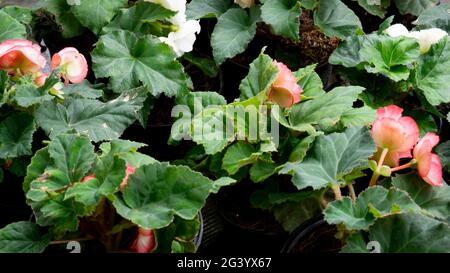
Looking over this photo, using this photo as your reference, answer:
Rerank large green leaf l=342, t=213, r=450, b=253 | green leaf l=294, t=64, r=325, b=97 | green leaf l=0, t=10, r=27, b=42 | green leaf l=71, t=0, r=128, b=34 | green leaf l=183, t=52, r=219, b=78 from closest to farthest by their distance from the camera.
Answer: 1. large green leaf l=342, t=213, r=450, b=253
2. green leaf l=294, t=64, r=325, b=97
3. green leaf l=0, t=10, r=27, b=42
4. green leaf l=71, t=0, r=128, b=34
5. green leaf l=183, t=52, r=219, b=78

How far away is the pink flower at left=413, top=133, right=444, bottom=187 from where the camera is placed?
1.13 m

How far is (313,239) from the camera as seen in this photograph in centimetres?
122

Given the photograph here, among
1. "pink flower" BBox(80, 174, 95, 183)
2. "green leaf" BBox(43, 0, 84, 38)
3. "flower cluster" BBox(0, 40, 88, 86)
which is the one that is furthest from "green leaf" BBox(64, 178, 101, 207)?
"green leaf" BBox(43, 0, 84, 38)

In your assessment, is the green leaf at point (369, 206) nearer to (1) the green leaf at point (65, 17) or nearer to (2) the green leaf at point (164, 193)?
(2) the green leaf at point (164, 193)

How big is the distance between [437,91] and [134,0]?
79 cm

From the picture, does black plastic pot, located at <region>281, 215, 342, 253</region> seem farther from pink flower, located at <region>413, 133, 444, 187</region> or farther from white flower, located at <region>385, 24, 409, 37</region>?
white flower, located at <region>385, 24, 409, 37</region>

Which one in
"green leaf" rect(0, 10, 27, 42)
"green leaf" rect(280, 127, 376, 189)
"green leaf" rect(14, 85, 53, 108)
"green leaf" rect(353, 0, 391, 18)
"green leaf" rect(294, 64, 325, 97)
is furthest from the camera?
"green leaf" rect(353, 0, 391, 18)

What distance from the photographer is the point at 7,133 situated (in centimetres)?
123

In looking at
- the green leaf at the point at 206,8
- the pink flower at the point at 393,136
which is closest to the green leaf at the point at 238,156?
the pink flower at the point at 393,136

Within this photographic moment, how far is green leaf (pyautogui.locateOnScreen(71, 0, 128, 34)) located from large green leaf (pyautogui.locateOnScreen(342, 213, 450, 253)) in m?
0.82

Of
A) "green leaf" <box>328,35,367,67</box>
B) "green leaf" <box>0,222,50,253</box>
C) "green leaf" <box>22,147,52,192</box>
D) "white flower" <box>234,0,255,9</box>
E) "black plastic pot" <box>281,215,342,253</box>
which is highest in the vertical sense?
"green leaf" <box>22,147,52,192</box>

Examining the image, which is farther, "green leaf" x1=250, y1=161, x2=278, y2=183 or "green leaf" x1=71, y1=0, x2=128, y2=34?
"green leaf" x1=71, y1=0, x2=128, y2=34

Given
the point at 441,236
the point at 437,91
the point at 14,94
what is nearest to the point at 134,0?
the point at 14,94

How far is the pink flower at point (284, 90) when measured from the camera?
1226 mm
